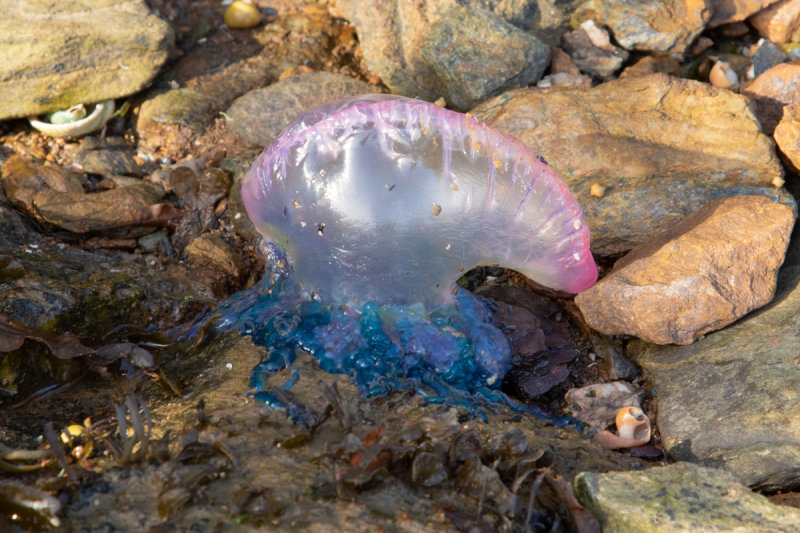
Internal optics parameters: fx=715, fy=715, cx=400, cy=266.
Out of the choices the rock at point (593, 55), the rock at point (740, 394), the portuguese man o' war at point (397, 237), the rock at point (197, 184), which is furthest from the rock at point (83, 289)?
the rock at point (593, 55)

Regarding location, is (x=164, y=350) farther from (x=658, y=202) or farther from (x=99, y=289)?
(x=658, y=202)

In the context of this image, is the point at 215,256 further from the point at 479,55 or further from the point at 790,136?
the point at 790,136

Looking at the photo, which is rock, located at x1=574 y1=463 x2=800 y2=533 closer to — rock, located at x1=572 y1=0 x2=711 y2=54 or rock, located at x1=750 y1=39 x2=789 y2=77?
rock, located at x1=572 y1=0 x2=711 y2=54

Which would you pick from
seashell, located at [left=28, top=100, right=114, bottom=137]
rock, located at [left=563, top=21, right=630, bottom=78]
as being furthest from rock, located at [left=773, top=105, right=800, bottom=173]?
seashell, located at [left=28, top=100, right=114, bottom=137]

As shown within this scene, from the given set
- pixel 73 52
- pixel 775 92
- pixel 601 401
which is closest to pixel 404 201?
pixel 601 401

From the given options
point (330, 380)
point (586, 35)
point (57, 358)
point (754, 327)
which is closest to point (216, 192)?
point (57, 358)

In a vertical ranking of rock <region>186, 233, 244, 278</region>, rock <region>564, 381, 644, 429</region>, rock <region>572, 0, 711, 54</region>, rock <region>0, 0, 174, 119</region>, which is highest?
rock <region>572, 0, 711, 54</region>
